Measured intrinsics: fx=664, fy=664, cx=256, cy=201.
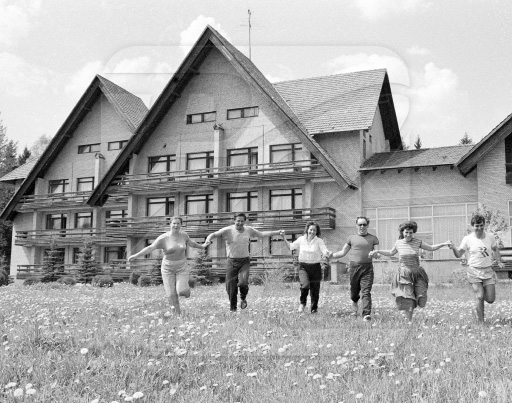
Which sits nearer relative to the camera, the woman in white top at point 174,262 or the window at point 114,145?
the woman in white top at point 174,262

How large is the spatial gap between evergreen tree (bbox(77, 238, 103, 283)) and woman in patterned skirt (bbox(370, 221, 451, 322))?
23056 mm

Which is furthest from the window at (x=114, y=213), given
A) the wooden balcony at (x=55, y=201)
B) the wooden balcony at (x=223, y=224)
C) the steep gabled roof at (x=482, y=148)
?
the steep gabled roof at (x=482, y=148)

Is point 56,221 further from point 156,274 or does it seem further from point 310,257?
point 310,257

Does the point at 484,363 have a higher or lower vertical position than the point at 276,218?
lower

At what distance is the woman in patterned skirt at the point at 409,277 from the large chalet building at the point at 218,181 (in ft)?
26.4

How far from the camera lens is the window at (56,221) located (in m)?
41.1

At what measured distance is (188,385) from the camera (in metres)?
5.11

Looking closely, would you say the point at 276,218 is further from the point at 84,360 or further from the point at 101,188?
the point at 84,360

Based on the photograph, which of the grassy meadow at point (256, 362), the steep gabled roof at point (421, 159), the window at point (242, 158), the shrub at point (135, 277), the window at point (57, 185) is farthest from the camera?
the window at point (57, 185)

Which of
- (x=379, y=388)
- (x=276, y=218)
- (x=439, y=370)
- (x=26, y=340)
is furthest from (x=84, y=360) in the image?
(x=276, y=218)

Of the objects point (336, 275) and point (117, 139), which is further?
point (117, 139)

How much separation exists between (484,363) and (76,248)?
36.4m

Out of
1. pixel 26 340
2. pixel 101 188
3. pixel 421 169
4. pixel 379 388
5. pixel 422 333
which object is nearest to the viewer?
pixel 379 388

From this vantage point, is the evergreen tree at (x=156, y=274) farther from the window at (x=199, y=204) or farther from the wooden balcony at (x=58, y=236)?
the wooden balcony at (x=58, y=236)
